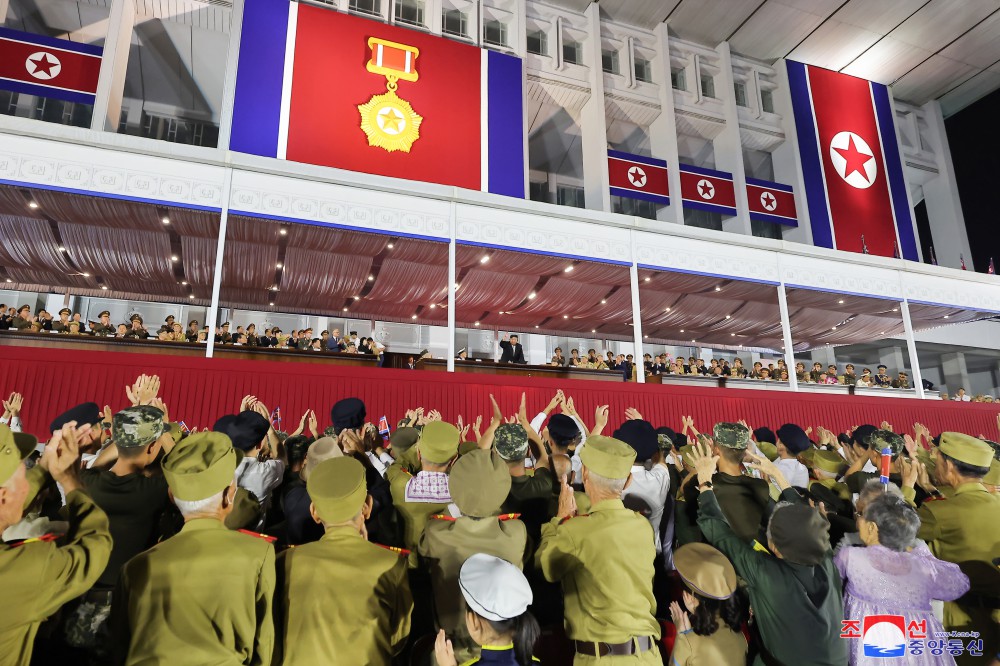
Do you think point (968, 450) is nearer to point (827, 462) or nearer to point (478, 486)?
point (827, 462)

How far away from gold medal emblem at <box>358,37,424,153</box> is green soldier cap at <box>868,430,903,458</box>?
10408mm

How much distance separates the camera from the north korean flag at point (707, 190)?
15656 mm

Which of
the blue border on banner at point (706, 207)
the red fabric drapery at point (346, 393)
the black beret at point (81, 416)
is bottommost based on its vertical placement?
the black beret at point (81, 416)

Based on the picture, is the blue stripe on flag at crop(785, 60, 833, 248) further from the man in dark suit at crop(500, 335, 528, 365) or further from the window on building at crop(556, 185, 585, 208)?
the man in dark suit at crop(500, 335, 528, 365)

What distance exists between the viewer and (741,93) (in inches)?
697

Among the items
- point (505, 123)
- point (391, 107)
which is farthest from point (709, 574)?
point (505, 123)

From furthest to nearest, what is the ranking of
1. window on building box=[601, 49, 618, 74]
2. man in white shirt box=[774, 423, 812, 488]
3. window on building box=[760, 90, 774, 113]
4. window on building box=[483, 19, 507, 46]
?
1. window on building box=[760, 90, 774, 113]
2. window on building box=[601, 49, 618, 74]
3. window on building box=[483, 19, 507, 46]
4. man in white shirt box=[774, 423, 812, 488]

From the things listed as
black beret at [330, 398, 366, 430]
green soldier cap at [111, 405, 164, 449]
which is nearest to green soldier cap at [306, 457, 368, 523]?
green soldier cap at [111, 405, 164, 449]

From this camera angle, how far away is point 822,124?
682 inches

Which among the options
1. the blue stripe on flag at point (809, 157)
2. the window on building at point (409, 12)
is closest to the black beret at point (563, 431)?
the window on building at point (409, 12)

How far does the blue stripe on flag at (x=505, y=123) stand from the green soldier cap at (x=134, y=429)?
10.8 metres

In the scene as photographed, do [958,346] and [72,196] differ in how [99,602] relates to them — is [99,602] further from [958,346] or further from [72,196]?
[958,346]

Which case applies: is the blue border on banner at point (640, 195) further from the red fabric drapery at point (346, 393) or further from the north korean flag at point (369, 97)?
the red fabric drapery at point (346, 393)

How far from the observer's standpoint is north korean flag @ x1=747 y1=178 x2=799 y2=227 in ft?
53.1
